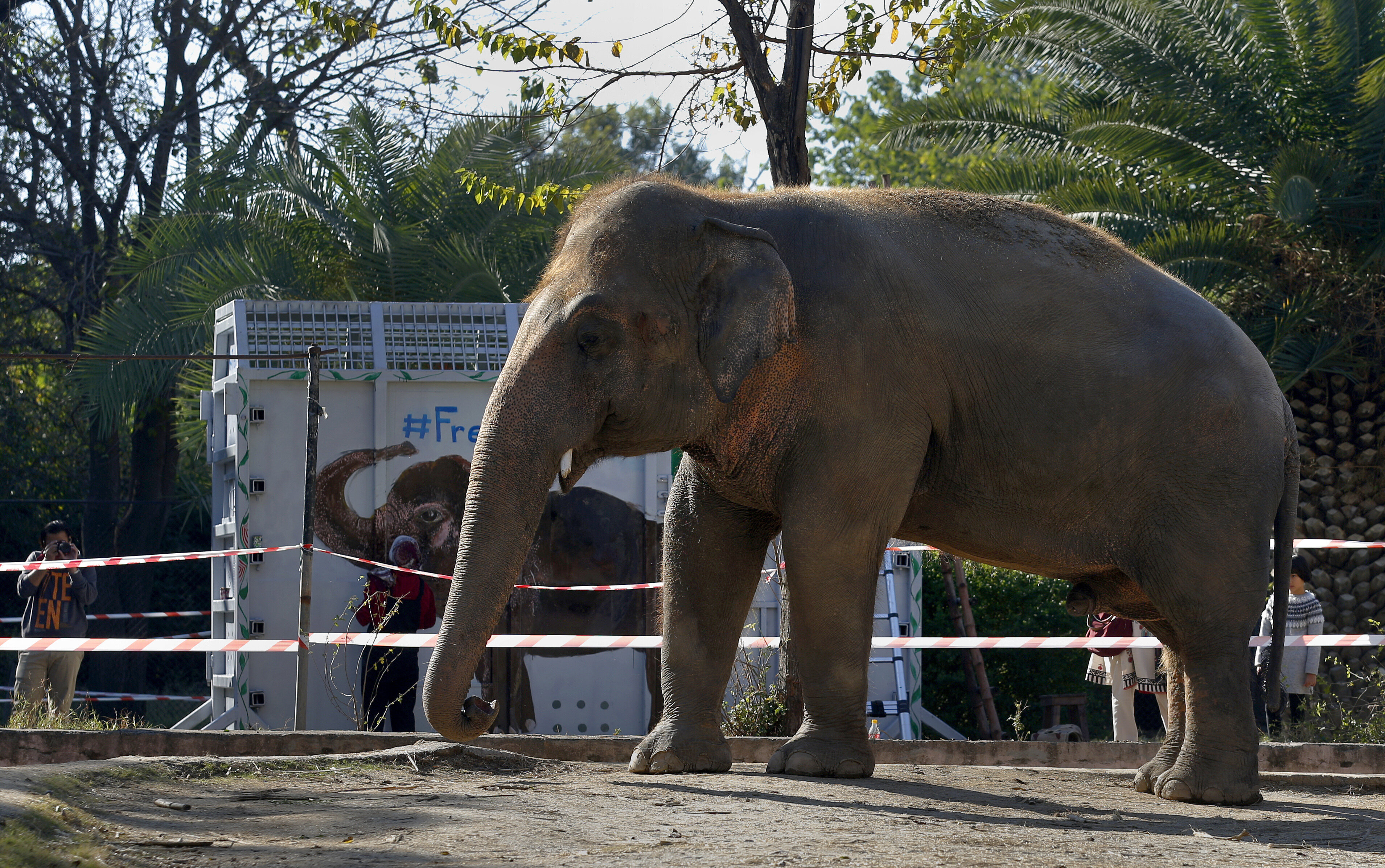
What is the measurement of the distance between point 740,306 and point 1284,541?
8.26 feet

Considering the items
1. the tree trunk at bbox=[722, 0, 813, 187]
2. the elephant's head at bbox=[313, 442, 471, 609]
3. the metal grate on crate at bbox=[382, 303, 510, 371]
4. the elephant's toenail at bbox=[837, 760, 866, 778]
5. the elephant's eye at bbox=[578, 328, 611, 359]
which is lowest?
the elephant's toenail at bbox=[837, 760, 866, 778]

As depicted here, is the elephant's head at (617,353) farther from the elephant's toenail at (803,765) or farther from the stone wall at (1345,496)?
the stone wall at (1345,496)

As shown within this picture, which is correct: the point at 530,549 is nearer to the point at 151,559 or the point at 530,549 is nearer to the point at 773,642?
the point at 773,642

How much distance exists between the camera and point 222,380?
1101 centimetres

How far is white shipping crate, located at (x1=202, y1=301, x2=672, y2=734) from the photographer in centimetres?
1022

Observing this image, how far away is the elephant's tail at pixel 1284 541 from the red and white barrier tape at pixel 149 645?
5.31 metres

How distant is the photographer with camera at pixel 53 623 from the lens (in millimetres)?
11289

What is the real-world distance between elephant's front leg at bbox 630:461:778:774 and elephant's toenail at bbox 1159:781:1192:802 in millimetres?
1723

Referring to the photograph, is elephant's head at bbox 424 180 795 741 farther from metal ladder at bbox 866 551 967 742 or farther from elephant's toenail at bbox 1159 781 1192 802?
metal ladder at bbox 866 551 967 742

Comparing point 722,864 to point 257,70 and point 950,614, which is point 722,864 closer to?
point 950,614

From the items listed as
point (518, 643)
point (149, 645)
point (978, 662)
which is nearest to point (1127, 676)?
point (978, 662)

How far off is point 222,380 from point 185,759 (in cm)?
626

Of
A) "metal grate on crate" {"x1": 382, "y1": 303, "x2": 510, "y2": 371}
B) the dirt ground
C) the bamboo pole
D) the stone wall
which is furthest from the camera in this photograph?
the stone wall

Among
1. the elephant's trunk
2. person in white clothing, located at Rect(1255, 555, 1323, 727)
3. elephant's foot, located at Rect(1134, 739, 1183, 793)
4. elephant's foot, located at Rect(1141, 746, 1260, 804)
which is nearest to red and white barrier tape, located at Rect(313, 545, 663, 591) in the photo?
elephant's foot, located at Rect(1134, 739, 1183, 793)
